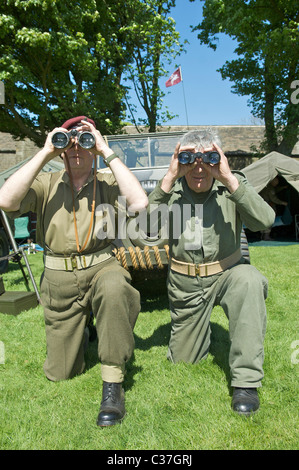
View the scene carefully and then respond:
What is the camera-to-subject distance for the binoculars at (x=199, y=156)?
7.25ft

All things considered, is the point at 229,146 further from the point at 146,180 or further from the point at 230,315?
the point at 230,315

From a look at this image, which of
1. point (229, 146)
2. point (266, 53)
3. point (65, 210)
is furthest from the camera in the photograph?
point (229, 146)

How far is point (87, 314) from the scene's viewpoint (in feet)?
8.14

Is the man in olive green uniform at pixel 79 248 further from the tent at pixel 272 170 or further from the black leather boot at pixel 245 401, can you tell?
the tent at pixel 272 170

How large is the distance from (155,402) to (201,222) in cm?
114

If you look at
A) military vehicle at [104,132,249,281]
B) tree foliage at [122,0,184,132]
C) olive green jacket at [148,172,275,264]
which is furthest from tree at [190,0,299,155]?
olive green jacket at [148,172,275,264]

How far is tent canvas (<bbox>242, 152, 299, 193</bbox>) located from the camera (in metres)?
9.29

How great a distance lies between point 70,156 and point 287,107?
15.4 metres

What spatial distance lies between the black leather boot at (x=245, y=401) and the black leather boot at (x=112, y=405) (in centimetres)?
61

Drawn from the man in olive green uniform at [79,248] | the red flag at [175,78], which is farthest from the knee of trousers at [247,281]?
the red flag at [175,78]

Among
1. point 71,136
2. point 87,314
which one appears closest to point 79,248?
point 87,314

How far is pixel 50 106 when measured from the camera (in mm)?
13461

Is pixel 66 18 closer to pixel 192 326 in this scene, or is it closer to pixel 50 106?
pixel 50 106
